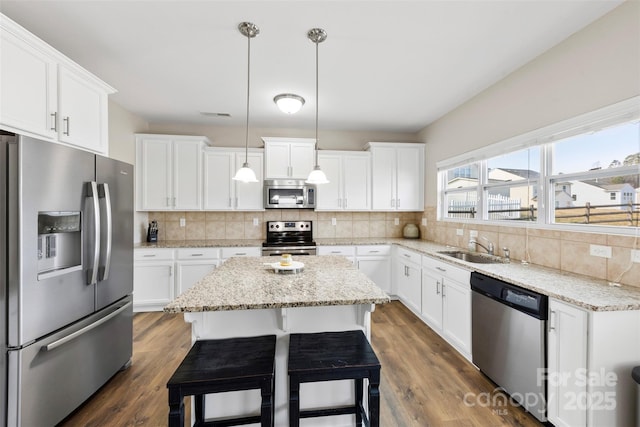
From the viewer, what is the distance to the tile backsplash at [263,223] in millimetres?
4184

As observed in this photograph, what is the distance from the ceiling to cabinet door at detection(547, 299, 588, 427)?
1900mm

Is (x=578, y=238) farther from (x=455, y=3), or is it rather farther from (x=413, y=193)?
(x=413, y=193)

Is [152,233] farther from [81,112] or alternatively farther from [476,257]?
[476,257]

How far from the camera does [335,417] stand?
1.68 m

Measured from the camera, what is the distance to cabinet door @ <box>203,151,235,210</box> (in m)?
3.96

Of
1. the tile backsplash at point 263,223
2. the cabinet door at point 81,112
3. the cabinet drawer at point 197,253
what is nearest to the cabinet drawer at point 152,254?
the cabinet drawer at point 197,253

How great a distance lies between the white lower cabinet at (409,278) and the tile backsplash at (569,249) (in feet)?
2.62

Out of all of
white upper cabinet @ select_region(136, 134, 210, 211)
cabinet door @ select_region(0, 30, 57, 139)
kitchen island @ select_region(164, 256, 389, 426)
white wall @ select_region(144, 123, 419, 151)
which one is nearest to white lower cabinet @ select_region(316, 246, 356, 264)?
white wall @ select_region(144, 123, 419, 151)

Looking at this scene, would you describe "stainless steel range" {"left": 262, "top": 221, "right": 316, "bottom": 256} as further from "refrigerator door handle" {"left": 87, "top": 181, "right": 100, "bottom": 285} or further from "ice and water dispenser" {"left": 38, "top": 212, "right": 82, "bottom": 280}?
"ice and water dispenser" {"left": 38, "top": 212, "right": 82, "bottom": 280}

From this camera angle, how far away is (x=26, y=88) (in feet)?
5.48

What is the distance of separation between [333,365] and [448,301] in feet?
6.06

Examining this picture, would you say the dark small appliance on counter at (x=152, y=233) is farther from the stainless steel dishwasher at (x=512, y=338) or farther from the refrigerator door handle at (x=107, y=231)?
the stainless steel dishwasher at (x=512, y=338)

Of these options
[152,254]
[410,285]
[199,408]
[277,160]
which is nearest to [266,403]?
[199,408]

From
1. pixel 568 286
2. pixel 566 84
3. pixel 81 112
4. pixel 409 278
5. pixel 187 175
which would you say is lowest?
pixel 409 278
